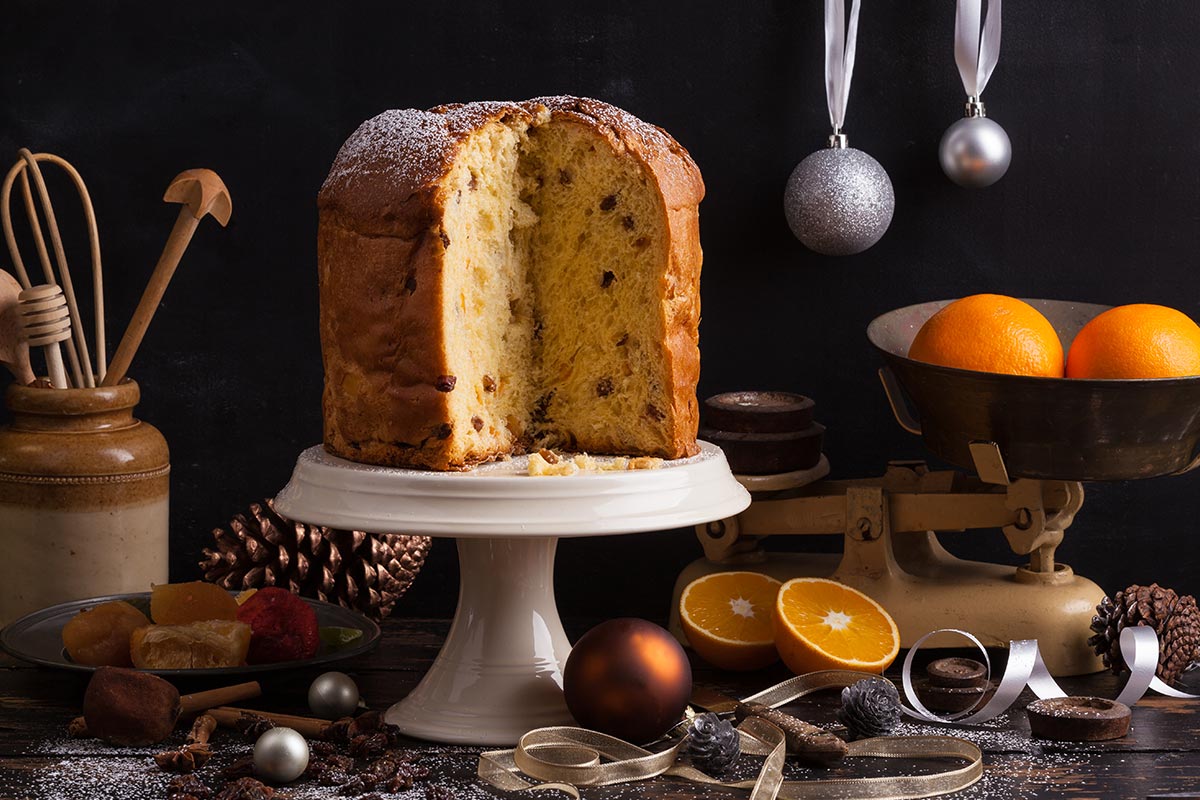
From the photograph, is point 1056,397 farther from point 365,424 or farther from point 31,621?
point 31,621

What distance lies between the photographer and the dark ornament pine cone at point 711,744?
1.27 m

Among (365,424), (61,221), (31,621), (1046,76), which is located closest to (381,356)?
(365,424)

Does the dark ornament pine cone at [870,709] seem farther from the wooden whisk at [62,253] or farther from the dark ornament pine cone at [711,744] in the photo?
the wooden whisk at [62,253]

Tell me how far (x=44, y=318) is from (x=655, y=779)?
0.94 metres

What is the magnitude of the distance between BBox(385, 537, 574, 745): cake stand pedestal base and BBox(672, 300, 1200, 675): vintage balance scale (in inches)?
11.1

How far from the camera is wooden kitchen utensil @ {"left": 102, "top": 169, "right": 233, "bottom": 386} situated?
170 cm

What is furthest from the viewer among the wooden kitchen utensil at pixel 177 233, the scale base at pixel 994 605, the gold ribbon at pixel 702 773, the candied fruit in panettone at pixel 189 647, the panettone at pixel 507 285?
the wooden kitchen utensil at pixel 177 233

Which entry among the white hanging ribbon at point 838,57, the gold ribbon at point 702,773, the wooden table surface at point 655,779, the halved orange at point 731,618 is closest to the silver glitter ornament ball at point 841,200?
the white hanging ribbon at point 838,57

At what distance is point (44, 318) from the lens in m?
1.66

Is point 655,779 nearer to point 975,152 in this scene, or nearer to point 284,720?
point 284,720

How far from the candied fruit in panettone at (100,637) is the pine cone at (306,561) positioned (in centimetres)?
27

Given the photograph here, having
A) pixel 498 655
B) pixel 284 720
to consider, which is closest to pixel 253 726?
pixel 284 720

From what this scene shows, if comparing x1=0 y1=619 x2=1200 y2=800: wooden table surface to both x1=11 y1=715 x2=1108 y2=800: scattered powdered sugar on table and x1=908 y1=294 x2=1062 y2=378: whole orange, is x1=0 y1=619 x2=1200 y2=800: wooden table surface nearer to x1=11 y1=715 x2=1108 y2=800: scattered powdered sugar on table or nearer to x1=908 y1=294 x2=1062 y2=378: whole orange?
x1=11 y1=715 x2=1108 y2=800: scattered powdered sugar on table

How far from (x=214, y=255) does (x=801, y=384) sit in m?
0.86
